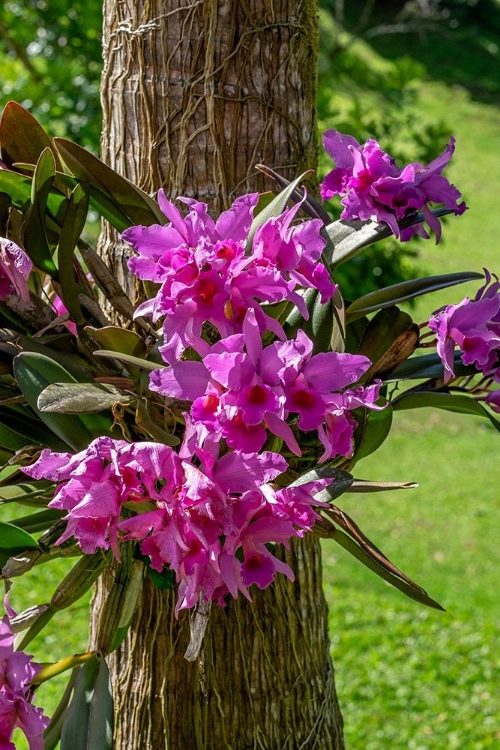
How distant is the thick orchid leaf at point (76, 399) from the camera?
77cm

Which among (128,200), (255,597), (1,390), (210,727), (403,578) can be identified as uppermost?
(128,200)

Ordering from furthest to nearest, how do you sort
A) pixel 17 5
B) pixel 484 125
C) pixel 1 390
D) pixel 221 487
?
1. pixel 484 125
2. pixel 17 5
3. pixel 1 390
4. pixel 221 487

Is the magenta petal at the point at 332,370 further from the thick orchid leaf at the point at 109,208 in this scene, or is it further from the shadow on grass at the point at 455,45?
the shadow on grass at the point at 455,45

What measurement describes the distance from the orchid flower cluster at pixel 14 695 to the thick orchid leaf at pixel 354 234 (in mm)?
502

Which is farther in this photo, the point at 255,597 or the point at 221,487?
the point at 255,597

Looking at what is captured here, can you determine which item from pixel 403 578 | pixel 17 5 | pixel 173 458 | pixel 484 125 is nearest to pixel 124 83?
pixel 173 458

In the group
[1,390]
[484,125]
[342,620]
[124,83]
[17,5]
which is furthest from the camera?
[484,125]

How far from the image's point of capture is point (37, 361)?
861 millimetres

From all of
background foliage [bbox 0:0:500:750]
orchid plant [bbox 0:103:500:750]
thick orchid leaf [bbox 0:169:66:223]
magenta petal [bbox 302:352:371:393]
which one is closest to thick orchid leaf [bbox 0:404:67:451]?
orchid plant [bbox 0:103:500:750]

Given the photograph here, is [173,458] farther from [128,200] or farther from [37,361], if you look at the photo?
[128,200]

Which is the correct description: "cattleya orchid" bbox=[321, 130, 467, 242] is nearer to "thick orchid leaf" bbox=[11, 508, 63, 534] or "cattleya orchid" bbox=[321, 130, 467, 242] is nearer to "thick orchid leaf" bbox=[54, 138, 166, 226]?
"thick orchid leaf" bbox=[54, 138, 166, 226]

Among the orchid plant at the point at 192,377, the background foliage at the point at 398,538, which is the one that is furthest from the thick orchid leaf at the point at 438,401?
the background foliage at the point at 398,538

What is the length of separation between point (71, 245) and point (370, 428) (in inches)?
14.4

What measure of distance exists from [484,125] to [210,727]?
9.17m
